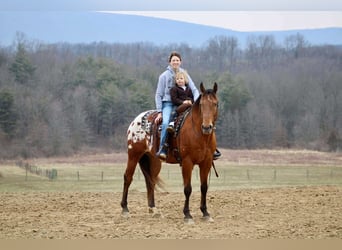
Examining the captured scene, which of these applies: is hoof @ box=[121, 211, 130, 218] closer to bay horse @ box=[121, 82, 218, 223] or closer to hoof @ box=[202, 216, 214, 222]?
bay horse @ box=[121, 82, 218, 223]

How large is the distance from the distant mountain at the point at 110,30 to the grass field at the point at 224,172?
3.03 meters

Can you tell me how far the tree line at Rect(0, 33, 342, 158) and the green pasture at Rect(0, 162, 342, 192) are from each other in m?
0.68

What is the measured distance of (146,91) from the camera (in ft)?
54.6

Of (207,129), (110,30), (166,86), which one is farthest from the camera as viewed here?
(110,30)

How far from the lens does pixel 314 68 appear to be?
13758 mm

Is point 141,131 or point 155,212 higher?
point 141,131

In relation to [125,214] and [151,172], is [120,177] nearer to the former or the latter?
[151,172]

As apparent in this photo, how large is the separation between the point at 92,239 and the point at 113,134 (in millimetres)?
9260

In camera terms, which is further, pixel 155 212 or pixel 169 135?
pixel 155 212

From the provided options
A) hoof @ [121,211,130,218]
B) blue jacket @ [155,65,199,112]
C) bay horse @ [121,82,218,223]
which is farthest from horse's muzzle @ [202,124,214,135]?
hoof @ [121,211,130,218]

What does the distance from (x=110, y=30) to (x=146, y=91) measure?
8.83 feet

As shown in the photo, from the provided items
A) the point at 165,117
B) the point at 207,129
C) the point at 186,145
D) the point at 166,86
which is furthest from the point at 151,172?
the point at 207,129

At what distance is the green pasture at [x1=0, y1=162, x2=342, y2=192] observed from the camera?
13711 millimetres

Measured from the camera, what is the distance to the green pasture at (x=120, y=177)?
1371cm
